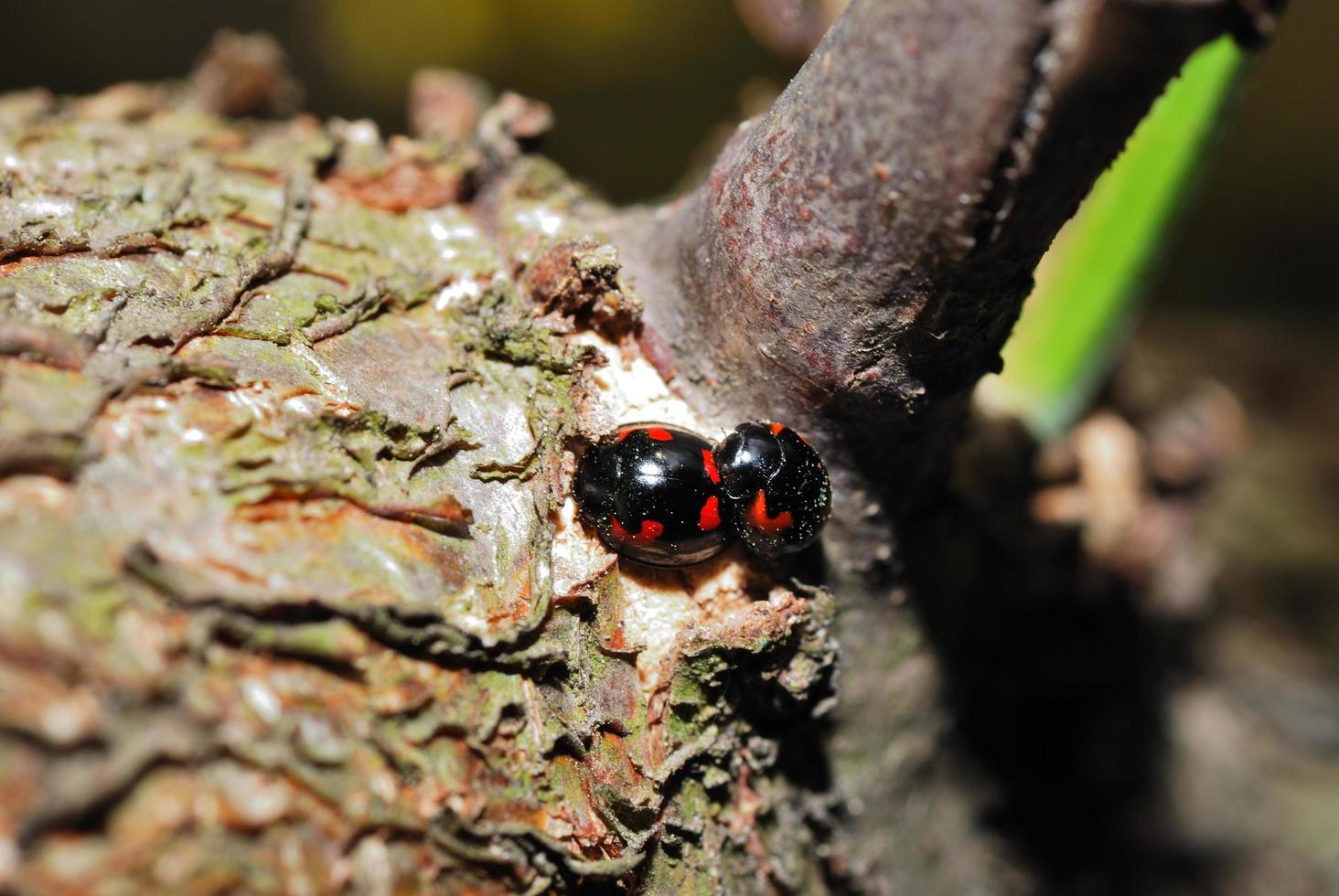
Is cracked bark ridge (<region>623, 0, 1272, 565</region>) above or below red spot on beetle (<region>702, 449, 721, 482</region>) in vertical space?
above

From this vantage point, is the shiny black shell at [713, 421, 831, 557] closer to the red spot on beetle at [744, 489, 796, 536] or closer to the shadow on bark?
the red spot on beetle at [744, 489, 796, 536]

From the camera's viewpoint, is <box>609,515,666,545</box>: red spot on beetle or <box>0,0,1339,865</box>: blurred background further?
<box>0,0,1339,865</box>: blurred background

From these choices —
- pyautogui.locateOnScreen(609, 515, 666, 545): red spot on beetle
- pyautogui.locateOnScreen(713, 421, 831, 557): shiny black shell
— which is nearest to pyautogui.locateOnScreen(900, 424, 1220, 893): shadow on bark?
pyautogui.locateOnScreen(713, 421, 831, 557): shiny black shell

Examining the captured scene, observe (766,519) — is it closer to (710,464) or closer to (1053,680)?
(710,464)

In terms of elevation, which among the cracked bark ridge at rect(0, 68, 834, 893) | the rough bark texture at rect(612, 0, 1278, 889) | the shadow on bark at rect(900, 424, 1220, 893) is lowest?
the shadow on bark at rect(900, 424, 1220, 893)

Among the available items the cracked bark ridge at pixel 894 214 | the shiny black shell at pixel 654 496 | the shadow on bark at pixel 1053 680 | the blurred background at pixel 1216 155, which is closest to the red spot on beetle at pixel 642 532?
the shiny black shell at pixel 654 496

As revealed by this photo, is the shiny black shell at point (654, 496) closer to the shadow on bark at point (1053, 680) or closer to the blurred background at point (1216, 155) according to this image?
the shadow on bark at point (1053, 680)

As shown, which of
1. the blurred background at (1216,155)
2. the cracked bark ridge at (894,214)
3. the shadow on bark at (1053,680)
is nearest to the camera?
the cracked bark ridge at (894,214)
